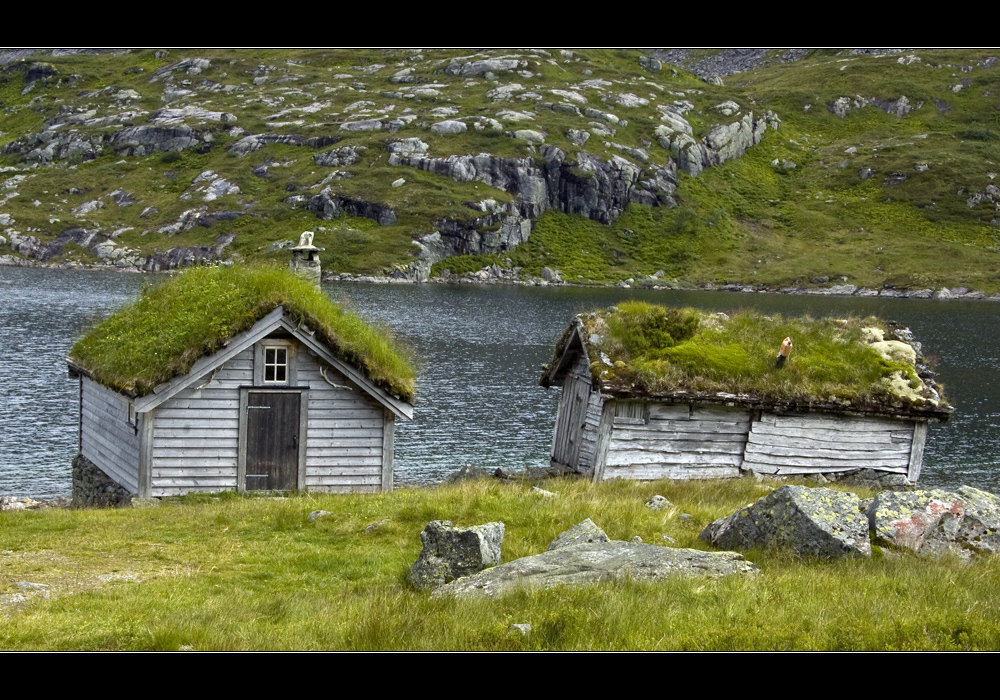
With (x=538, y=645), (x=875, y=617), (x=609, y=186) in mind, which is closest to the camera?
(x=538, y=645)

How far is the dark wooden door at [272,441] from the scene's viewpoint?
22.6 metres

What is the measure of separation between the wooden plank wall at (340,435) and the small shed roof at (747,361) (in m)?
6.53

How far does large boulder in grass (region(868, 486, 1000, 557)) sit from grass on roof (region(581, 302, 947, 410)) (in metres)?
13.1

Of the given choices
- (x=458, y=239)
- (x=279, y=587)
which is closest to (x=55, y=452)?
(x=279, y=587)

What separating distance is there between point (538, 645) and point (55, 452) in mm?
34707

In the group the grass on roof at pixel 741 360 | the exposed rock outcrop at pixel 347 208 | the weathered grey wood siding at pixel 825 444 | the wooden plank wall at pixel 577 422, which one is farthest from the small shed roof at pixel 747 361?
the exposed rock outcrop at pixel 347 208

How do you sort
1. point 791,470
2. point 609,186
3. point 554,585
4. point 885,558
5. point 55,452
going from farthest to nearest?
point 609,186
point 55,452
point 791,470
point 885,558
point 554,585

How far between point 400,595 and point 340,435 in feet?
41.9

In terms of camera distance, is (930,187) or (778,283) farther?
(930,187)

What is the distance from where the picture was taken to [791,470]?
28016mm

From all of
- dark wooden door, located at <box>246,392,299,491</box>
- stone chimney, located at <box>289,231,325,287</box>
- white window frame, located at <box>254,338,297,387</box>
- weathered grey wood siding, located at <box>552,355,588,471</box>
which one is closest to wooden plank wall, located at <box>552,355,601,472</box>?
weathered grey wood siding, located at <box>552,355,588,471</box>

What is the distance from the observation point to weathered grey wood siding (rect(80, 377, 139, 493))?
886 inches

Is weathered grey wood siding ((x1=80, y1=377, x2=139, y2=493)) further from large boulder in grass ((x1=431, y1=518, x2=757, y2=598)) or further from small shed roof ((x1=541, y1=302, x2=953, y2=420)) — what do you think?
large boulder in grass ((x1=431, y1=518, x2=757, y2=598))

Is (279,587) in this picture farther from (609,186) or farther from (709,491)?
(609,186)
